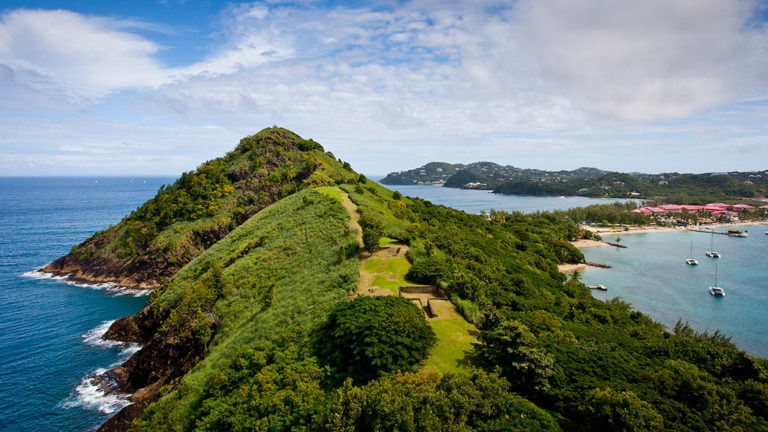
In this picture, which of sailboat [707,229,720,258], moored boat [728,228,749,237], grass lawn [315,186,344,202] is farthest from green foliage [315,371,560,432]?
moored boat [728,228,749,237]

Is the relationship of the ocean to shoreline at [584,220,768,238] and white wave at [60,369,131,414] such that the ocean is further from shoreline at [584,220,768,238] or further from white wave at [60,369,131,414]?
shoreline at [584,220,768,238]

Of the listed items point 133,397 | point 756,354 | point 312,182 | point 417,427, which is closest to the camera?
point 417,427

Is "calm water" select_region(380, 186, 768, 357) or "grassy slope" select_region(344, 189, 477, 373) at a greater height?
"grassy slope" select_region(344, 189, 477, 373)

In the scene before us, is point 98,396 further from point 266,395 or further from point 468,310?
point 468,310

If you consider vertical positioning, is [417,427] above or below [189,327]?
above

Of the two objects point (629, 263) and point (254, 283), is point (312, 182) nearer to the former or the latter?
point (254, 283)

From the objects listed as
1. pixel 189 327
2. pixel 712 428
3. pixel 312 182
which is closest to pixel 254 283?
pixel 189 327

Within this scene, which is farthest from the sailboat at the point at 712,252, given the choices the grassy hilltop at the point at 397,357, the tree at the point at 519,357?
the tree at the point at 519,357
